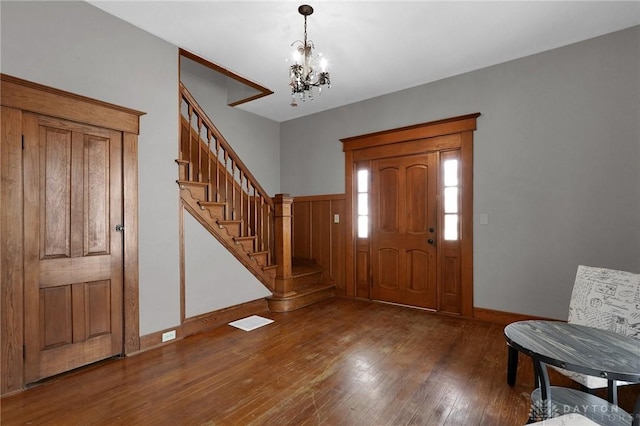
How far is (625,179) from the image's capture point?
3.02 metres

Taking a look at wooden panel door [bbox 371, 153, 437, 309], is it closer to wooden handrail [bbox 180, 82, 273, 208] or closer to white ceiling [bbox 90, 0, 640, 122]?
white ceiling [bbox 90, 0, 640, 122]

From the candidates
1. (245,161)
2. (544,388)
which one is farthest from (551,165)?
(245,161)

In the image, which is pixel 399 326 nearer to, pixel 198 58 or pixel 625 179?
pixel 625 179

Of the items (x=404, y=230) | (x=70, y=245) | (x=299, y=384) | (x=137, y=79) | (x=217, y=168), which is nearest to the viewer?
(x=299, y=384)

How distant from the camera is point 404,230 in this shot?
4.46 meters

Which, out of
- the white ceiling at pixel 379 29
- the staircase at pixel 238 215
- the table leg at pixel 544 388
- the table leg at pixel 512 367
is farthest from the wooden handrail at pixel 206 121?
the table leg at pixel 544 388

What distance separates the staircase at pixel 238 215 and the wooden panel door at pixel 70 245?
745 mm

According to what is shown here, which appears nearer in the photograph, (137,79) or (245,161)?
(137,79)

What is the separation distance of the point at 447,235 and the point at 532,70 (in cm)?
216

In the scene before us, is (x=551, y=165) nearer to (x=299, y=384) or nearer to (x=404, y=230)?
(x=404, y=230)

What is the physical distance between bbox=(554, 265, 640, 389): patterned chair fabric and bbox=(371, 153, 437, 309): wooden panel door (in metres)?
1.89

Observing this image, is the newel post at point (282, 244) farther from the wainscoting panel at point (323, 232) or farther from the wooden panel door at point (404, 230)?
the wooden panel door at point (404, 230)

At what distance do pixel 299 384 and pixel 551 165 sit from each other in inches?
136

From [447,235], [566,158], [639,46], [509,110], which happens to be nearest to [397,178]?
Result: [447,235]
